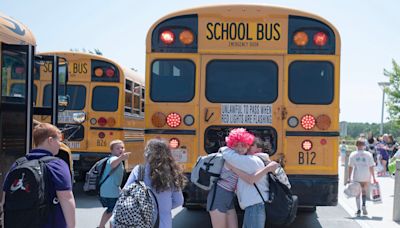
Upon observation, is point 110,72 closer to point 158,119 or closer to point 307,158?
point 158,119

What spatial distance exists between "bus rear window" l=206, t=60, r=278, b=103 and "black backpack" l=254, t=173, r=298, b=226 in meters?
1.69

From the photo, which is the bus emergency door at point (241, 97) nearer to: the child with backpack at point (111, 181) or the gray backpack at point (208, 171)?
the child with backpack at point (111, 181)

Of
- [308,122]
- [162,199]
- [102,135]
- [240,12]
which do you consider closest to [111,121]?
[102,135]

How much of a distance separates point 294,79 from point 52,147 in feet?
12.7

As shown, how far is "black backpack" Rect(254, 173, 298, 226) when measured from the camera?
5.61m

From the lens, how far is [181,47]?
284 inches

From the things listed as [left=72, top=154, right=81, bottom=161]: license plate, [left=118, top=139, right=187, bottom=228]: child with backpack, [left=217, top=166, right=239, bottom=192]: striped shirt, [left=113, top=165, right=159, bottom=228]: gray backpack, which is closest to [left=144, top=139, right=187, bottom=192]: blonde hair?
[left=118, top=139, right=187, bottom=228]: child with backpack

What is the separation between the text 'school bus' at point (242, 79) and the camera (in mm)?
7094

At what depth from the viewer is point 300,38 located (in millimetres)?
7160

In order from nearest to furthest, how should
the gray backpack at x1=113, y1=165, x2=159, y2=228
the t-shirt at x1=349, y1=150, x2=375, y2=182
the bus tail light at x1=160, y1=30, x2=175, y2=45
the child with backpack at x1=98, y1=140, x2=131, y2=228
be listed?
1. the gray backpack at x1=113, y1=165, x2=159, y2=228
2. the child with backpack at x1=98, y1=140, x2=131, y2=228
3. the bus tail light at x1=160, y1=30, x2=175, y2=45
4. the t-shirt at x1=349, y1=150, x2=375, y2=182

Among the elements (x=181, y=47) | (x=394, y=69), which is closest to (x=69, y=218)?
(x=181, y=47)

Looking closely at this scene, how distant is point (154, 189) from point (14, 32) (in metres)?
2.49

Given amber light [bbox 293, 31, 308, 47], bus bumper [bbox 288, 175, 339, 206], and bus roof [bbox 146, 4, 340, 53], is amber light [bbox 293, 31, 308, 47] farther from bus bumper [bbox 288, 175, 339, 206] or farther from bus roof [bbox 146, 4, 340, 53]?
bus bumper [bbox 288, 175, 339, 206]

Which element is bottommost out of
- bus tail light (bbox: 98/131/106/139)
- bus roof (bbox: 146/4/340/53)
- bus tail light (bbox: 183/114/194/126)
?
bus tail light (bbox: 98/131/106/139)
